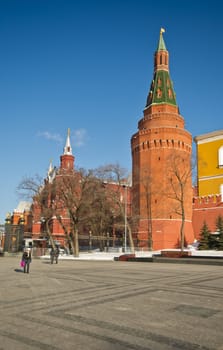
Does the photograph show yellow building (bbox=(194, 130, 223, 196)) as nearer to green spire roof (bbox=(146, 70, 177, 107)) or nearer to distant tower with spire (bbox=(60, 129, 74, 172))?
green spire roof (bbox=(146, 70, 177, 107))

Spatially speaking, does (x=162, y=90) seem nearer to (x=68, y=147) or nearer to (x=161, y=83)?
(x=161, y=83)

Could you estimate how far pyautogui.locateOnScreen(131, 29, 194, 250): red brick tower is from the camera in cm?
4397

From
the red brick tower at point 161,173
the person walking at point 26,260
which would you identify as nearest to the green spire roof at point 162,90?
the red brick tower at point 161,173

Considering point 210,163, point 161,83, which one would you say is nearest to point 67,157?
point 161,83

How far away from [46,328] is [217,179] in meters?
42.4

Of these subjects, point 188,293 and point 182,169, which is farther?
point 182,169

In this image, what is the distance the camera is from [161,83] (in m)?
51.3

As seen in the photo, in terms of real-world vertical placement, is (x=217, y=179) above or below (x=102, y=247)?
above

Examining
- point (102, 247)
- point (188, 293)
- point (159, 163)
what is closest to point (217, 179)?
point (159, 163)

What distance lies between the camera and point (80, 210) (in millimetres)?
35219

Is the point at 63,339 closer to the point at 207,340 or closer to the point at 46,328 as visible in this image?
the point at 46,328

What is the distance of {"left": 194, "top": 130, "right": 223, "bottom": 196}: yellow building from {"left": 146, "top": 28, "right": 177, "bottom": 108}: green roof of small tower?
782cm

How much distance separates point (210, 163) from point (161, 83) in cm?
1442

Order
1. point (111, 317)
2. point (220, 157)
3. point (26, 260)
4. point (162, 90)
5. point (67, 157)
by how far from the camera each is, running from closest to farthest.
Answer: point (111, 317)
point (26, 260)
point (220, 157)
point (162, 90)
point (67, 157)
